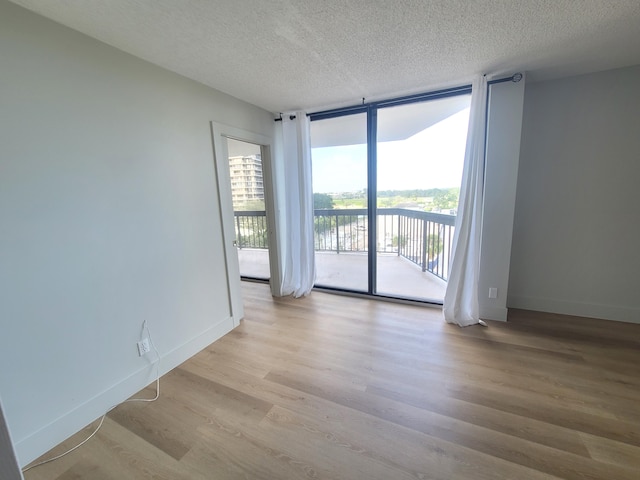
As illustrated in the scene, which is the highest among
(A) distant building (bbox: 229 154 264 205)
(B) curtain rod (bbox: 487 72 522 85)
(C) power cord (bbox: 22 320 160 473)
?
(B) curtain rod (bbox: 487 72 522 85)

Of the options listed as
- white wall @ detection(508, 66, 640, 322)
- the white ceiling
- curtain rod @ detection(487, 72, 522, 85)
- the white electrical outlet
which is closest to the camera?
the white ceiling

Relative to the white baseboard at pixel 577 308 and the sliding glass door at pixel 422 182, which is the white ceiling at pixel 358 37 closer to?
the sliding glass door at pixel 422 182

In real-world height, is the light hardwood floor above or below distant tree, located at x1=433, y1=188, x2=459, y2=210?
below

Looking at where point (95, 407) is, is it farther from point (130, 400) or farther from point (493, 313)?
point (493, 313)

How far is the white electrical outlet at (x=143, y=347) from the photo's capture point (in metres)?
1.88

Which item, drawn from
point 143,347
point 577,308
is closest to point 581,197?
point 577,308

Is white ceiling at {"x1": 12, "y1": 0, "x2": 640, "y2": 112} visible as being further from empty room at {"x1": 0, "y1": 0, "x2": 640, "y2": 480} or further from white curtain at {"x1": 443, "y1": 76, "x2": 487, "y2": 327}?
white curtain at {"x1": 443, "y1": 76, "x2": 487, "y2": 327}

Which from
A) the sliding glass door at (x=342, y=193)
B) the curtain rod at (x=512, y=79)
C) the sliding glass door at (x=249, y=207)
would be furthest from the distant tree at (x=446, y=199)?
the sliding glass door at (x=249, y=207)

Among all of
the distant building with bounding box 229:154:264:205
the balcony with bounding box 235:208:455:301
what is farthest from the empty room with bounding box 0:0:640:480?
the distant building with bounding box 229:154:264:205

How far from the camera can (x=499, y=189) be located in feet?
8.02

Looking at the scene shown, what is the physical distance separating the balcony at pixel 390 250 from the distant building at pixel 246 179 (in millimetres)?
1332

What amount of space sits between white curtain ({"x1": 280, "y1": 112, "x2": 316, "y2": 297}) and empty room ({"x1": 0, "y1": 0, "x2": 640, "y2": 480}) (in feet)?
0.13

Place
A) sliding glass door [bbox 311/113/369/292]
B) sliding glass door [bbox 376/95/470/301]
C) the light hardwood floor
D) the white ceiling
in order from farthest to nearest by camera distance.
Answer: sliding glass door [bbox 311/113/369/292] → sliding glass door [bbox 376/95/470/301] → the white ceiling → the light hardwood floor

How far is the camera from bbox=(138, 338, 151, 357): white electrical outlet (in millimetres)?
1880
